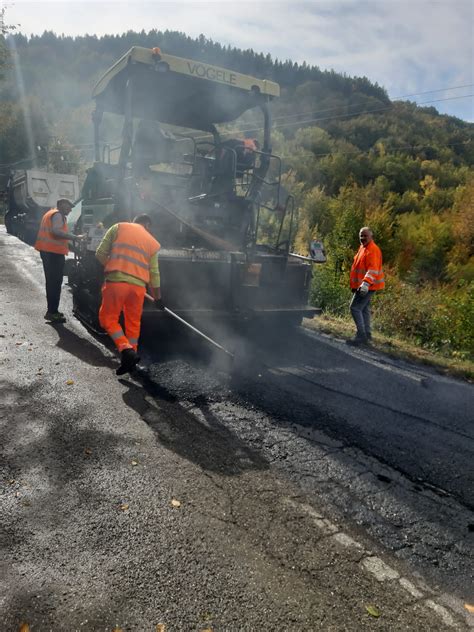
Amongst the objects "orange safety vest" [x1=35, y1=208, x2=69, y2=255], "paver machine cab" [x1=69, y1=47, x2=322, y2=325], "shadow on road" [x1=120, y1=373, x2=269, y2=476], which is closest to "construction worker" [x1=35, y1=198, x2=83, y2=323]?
"orange safety vest" [x1=35, y1=208, x2=69, y2=255]

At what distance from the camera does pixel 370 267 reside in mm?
7094

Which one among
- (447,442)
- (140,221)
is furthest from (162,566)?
(140,221)

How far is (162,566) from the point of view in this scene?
2273mm

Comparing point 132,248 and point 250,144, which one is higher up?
point 250,144

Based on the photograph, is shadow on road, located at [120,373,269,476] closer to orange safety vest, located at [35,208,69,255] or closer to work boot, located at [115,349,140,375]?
work boot, located at [115,349,140,375]

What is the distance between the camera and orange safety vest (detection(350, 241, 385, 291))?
7074mm

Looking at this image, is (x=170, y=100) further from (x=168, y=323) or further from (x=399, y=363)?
(x=399, y=363)

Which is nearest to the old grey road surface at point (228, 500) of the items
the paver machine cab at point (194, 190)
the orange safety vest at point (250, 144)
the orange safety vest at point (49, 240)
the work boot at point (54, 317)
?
the paver machine cab at point (194, 190)

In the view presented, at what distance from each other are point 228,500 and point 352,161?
147 ft

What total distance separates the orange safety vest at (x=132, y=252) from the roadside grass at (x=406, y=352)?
3497 mm

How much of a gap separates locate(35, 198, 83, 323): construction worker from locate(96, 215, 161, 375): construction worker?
2244 millimetres

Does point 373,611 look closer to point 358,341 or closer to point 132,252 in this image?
point 132,252

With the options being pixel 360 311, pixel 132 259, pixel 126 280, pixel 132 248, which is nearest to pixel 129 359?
pixel 126 280

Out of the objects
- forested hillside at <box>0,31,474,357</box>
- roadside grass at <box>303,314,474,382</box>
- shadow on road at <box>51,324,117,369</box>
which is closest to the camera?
shadow on road at <box>51,324,117,369</box>
